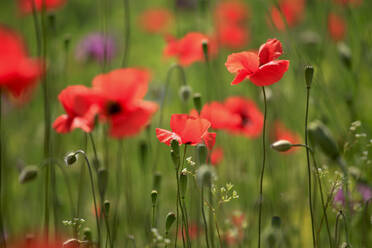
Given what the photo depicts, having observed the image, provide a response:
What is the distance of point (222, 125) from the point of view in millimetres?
927

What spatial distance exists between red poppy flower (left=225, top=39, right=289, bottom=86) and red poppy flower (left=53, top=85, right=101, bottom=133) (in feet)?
0.88

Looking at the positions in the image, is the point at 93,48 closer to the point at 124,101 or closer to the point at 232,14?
the point at 232,14

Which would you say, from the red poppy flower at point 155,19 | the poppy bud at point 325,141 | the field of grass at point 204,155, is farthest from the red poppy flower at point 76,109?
the red poppy flower at point 155,19

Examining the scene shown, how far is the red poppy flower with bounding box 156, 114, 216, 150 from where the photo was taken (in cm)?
66

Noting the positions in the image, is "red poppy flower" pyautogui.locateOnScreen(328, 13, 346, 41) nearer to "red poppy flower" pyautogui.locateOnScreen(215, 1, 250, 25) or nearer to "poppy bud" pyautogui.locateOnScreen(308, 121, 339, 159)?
"red poppy flower" pyautogui.locateOnScreen(215, 1, 250, 25)

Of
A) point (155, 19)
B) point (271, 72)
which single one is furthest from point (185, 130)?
point (155, 19)

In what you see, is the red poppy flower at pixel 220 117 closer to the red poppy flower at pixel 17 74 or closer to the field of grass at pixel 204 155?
the field of grass at pixel 204 155

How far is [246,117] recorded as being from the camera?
44.4 inches

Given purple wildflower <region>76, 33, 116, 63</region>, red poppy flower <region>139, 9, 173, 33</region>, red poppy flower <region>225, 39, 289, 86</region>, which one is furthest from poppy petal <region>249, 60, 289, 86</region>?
red poppy flower <region>139, 9, 173, 33</region>

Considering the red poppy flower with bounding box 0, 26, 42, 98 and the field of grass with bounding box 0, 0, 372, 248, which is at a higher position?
the red poppy flower with bounding box 0, 26, 42, 98

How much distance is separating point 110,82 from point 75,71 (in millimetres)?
1714

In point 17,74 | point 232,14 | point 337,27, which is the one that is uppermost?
point 232,14

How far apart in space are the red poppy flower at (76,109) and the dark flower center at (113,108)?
57 millimetres

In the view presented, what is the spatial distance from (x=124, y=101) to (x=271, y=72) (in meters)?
0.38
